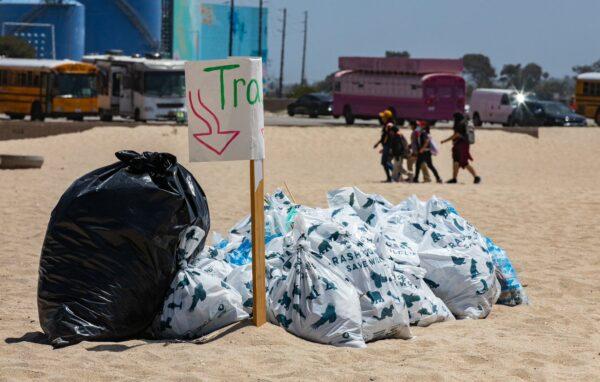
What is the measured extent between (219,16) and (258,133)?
321ft

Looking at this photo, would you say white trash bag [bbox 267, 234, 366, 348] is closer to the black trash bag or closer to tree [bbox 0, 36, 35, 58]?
the black trash bag

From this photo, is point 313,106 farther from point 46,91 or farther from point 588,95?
point 46,91

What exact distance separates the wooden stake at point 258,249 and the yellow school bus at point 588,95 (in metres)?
39.8

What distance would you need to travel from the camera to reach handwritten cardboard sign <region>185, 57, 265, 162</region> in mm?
6328

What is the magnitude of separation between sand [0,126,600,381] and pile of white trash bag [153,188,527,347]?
131 mm

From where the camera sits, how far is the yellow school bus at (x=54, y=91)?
38531 mm

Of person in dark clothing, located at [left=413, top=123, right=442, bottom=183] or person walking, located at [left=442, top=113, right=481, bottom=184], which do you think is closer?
person walking, located at [left=442, top=113, right=481, bottom=184]

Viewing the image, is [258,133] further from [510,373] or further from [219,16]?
[219,16]

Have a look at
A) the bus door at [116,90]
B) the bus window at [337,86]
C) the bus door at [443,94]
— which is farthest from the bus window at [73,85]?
the bus door at [443,94]

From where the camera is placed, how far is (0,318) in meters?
7.14

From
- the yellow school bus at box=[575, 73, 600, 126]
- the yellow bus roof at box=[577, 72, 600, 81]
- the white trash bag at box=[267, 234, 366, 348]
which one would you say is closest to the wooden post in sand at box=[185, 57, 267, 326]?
the white trash bag at box=[267, 234, 366, 348]

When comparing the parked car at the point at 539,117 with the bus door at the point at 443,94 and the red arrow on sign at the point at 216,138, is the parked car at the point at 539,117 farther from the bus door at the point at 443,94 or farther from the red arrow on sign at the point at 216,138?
the red arrow on sign at the point at 216,138

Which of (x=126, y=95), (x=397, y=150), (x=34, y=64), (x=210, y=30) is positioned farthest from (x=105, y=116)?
(x=210, y=30)

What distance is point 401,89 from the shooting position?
41.1m
